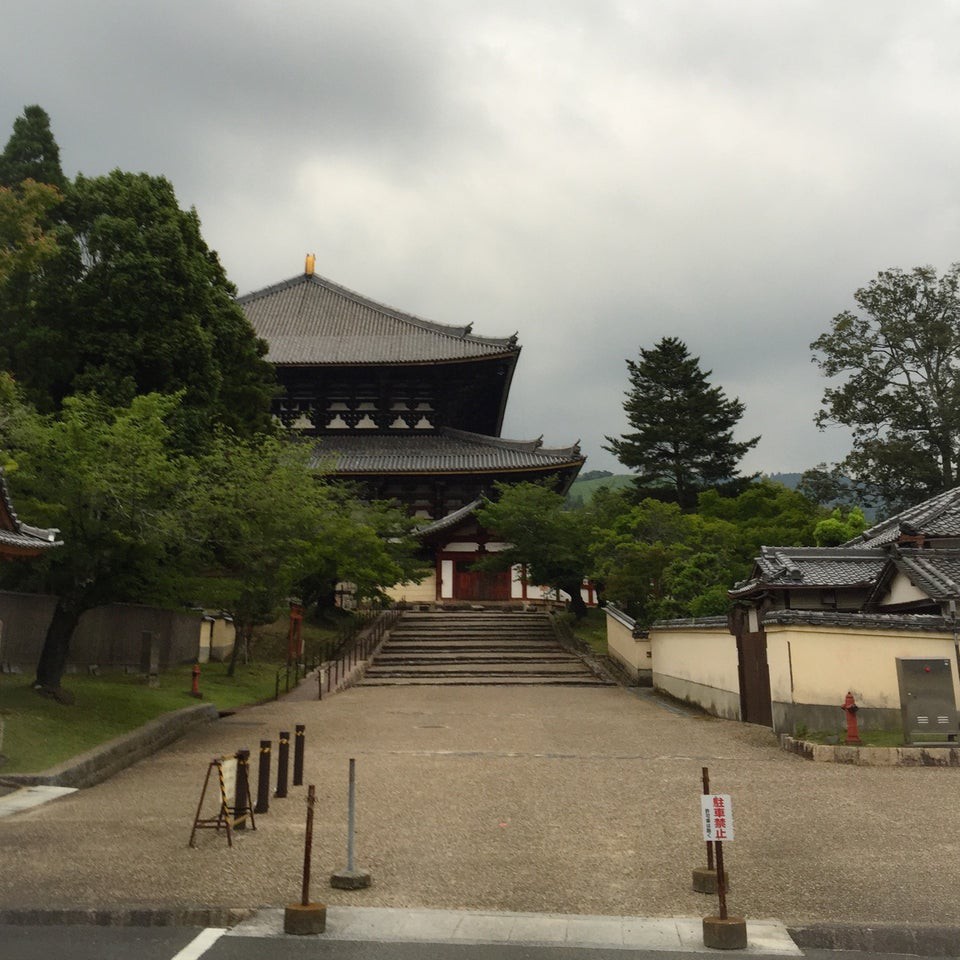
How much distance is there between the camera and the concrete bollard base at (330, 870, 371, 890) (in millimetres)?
7195

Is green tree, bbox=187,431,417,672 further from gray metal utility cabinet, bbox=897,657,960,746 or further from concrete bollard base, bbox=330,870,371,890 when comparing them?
gray metal utility cabinet, bbox=897,657,960,746

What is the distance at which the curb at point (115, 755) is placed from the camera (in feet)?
37.1

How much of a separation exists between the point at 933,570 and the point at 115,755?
13.4 meters

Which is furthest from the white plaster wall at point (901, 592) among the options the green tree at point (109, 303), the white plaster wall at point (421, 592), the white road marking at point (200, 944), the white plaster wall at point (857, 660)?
the white plaster wall at point (421, 592)

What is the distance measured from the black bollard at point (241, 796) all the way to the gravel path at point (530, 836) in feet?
0.68

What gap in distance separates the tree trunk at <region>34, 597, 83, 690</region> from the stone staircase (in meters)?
11.1

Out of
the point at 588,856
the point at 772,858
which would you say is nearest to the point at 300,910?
the point at 588,856

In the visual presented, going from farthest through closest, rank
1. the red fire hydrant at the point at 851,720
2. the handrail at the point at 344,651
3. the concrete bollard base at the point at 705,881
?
the handrail at the point at 344,651, the red fire hydrant at the point at 851,720, the concrete bollard base at the point at 705,881

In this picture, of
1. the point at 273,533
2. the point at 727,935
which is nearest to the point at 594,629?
the point at 273,533

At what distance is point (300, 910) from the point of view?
20.5ft

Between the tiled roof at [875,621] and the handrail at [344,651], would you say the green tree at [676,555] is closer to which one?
the handrail at [344,651]

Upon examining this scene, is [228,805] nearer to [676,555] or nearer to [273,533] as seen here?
[273,533]

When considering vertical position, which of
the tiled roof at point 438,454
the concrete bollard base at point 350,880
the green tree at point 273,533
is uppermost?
the tiled roof at point 438,454

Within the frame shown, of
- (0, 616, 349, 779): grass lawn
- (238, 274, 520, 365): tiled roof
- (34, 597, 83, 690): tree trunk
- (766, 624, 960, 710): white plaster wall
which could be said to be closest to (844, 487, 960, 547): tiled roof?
(766, 624, 960, 710): white plaster wall
